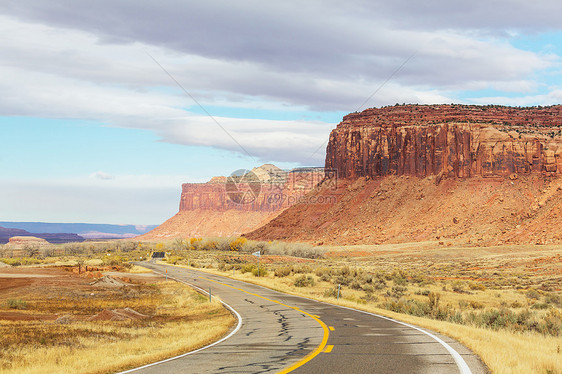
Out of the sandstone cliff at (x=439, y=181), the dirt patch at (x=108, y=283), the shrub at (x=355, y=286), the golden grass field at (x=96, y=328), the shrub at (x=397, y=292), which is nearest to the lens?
the golden grass field at (x=96, y=328)

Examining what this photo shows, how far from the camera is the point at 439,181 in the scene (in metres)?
98.6

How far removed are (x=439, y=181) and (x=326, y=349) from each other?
298 feet

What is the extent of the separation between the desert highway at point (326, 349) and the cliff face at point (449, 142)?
81.6 m

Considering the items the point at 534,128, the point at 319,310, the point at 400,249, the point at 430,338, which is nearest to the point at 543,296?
the point at 319,310

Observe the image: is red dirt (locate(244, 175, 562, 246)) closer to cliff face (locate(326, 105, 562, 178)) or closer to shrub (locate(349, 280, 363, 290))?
cliff face (locate(326, 105, 562, 178))

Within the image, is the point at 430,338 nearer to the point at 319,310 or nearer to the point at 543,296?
the point at 319,310

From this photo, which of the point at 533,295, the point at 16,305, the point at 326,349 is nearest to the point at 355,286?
the point at 533,295

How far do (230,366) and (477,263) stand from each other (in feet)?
175

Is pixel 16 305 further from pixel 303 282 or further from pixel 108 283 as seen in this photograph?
pixel 303 282

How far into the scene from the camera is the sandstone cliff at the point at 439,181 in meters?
84.5

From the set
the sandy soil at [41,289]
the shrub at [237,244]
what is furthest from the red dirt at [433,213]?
the sandy soil at [41,289]

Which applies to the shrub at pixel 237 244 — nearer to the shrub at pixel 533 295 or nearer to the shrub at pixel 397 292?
the shrub at pixel 397 292

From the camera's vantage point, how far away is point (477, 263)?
5891 centimetres

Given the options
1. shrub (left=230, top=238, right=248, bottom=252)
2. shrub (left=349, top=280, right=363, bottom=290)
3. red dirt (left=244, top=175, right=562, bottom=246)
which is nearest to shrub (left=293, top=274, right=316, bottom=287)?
shrub (left=349, top=280, right=363, bottom=290)
